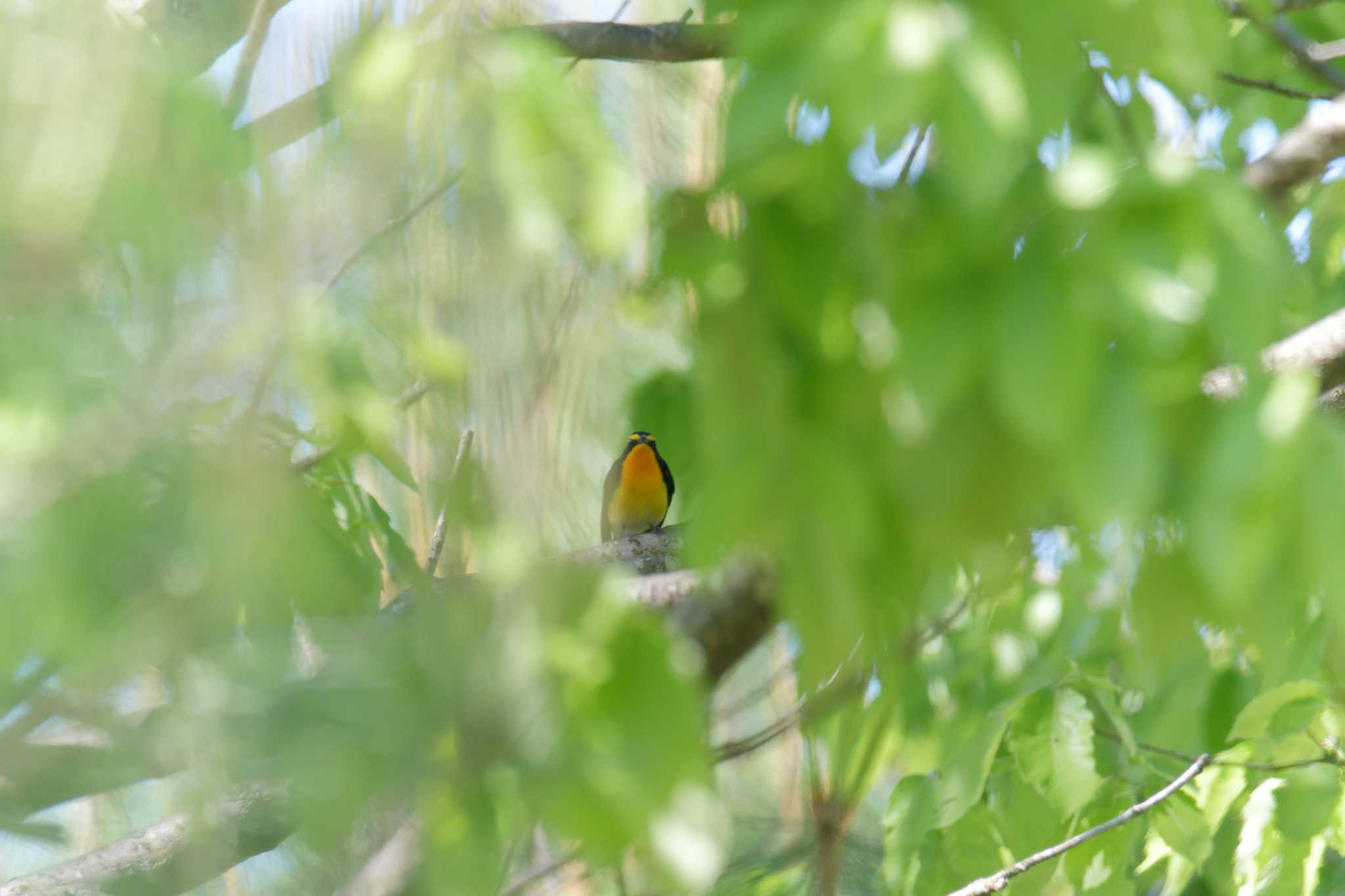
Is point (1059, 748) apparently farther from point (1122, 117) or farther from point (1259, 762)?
point (1122, 117)

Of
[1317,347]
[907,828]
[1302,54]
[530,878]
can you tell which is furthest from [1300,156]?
[530,878]

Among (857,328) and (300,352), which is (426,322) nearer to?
(300,352)

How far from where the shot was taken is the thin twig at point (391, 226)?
0.81 metres

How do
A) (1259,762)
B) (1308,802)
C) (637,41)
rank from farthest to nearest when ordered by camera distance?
(1259,762), (1308,802), (637,41)

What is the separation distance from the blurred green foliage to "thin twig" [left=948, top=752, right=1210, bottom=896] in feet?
3.43

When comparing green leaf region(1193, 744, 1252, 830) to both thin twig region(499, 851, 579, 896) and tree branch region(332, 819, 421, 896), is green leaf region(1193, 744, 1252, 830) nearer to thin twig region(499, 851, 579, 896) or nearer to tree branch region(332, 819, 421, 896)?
thin twig region(499, 851, 579, 896)

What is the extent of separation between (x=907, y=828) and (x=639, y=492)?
5601mm

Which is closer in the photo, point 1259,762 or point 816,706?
point 816,706

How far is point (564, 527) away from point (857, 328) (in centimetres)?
25

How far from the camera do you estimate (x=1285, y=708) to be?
1986mm

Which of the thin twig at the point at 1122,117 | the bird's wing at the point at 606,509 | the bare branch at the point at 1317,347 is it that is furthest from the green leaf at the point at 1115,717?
the thin twig at the point at 1122,117

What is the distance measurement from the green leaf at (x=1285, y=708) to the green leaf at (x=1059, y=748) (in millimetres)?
258

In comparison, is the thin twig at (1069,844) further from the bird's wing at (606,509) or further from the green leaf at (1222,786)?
the bird's wing at (606,509)

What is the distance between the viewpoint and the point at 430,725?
736mm
